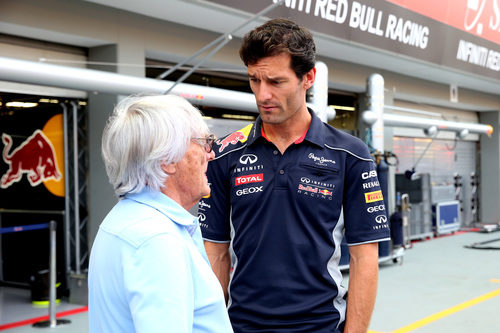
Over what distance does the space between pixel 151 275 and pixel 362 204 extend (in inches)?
39.6

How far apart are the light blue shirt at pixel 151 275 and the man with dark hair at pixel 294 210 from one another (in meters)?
0.60

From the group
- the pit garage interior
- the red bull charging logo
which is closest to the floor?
the pit garage interior

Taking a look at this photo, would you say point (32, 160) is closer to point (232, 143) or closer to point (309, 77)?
point (232, 143)

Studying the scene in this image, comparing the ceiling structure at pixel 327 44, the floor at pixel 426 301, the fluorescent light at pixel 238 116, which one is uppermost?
the ceiling structure at pixel 327 44

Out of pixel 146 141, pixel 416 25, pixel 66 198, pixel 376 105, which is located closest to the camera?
pixel 146 141

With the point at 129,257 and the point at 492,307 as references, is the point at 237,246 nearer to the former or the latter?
the point at 129,257

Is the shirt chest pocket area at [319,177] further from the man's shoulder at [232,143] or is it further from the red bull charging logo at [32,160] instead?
the red bull charging logo at [32,160]

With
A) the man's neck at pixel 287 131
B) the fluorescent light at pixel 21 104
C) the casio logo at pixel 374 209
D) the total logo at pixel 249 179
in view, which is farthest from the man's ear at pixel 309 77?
the fluorescent light at pixel 21 104

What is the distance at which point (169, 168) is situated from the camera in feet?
4.76

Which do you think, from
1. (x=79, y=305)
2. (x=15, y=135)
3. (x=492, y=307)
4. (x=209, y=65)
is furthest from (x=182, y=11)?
(x=492, y=307)

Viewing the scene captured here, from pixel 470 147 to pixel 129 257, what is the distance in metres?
17.8

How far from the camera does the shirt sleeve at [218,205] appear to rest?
85.6 inches

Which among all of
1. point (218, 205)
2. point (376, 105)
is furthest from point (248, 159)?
point (376, 105)

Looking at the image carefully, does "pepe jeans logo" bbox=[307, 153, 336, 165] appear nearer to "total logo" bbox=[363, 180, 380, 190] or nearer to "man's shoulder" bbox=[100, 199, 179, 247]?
"total logo" bbox=[363, 180, 380, 190]
